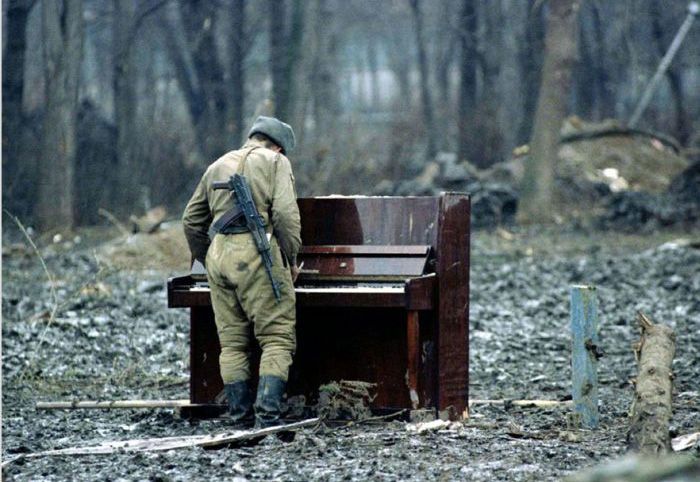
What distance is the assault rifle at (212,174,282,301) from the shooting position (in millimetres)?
8602

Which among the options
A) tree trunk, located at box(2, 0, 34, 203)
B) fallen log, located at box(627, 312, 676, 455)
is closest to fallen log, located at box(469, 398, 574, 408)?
fallen log, located at box(627, 312, 676, 455)

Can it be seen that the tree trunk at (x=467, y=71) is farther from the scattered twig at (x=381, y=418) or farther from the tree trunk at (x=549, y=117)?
the scattered twig at (x=381, y=418)

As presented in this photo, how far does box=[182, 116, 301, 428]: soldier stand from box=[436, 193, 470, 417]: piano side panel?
3.17 ft

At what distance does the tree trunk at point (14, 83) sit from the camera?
96.4 feet

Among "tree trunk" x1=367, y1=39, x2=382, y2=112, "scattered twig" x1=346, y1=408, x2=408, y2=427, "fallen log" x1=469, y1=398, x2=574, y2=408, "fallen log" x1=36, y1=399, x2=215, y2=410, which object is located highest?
"tree trunk" x1=367, y1=39, x2=382, y2=112

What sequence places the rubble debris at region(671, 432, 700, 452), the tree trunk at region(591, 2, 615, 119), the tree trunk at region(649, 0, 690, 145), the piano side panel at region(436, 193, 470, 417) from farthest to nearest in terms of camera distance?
the tree trunk at region(591, 2, 615, 119) → the tree trunk at region(649, 0, 690, 145) → the piano side panel at region(436, 193, 470, 417) → the rubble debris at region(671, 432, 700, 452)

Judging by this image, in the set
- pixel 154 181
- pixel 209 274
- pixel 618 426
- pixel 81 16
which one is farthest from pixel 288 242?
pixel 154 181

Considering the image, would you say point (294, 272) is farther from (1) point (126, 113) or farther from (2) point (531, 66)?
(2) point (531, 66)

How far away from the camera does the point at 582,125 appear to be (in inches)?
1305

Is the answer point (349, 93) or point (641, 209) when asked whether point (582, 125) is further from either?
point (349, 93)

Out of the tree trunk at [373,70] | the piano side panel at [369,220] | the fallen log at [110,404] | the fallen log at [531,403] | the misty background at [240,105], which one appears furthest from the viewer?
the tree trunk at [373,70]

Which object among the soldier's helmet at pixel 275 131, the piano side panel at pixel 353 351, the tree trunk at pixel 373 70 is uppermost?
the tree trunk at pixel 373 70

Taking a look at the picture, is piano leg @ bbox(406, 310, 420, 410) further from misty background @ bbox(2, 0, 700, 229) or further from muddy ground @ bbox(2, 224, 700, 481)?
misty background @ bbox(2, 0, 700, 229)

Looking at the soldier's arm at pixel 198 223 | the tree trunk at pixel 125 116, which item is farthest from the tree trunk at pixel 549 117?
the soldier's arm at pixel 198 223
